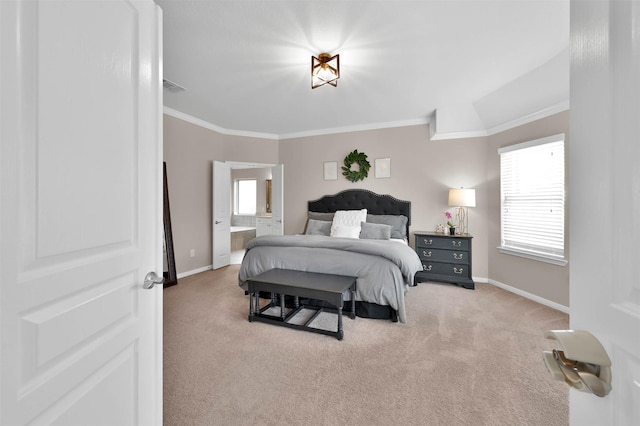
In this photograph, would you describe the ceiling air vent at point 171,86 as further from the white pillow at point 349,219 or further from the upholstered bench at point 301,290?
the white pillow at point 349,219

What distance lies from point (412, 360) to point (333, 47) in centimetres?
276

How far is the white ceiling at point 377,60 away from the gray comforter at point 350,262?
191 centimetres

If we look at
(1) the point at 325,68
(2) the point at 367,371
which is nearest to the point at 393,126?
(1) the point at 325,68

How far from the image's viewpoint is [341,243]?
3119 mm

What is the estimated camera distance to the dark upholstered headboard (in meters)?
4.74

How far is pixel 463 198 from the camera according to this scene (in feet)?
13.4

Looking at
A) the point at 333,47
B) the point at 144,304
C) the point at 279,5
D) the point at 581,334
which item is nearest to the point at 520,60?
the point at 333,47

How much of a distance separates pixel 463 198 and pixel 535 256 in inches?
44.1

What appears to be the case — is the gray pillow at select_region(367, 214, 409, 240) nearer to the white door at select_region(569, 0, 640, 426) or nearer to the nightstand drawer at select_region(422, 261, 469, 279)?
the nightstand drawer at select_region(422, 261, 469, 279)

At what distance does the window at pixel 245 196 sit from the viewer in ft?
27.0

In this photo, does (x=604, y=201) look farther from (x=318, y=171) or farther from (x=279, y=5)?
(x=318, y=171)

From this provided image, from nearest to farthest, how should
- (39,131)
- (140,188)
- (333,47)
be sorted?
(39,131), (140,188), (333,47)

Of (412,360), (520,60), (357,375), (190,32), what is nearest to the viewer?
(357,375)

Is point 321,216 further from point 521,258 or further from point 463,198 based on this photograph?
point 521,258
